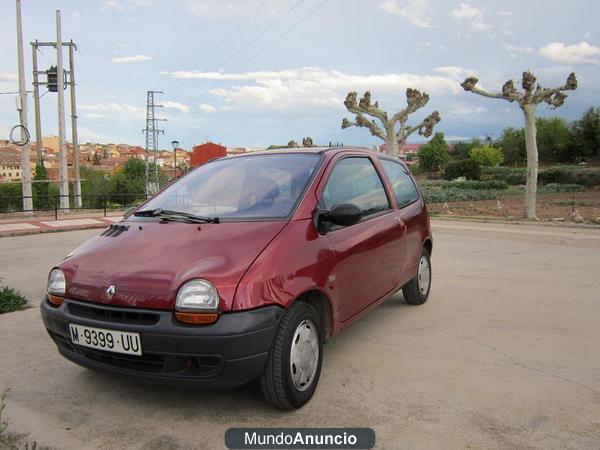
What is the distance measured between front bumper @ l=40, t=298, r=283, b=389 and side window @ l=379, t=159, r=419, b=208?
2559mm

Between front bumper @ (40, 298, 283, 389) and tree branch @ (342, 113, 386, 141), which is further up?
tree branch @ (342, 113, 386, 141)

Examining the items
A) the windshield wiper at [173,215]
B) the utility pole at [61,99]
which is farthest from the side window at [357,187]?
the utility pole at [61,99]

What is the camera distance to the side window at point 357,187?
3893mm

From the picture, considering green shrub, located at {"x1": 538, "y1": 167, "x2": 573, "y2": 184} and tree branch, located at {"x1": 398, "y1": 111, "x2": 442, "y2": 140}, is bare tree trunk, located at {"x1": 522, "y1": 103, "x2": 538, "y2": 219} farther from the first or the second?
green shrub, located at {"x1": 538, "y1": 167, "x2": 573, "y2": 184}

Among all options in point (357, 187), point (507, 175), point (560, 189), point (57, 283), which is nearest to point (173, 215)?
point (57, 283)

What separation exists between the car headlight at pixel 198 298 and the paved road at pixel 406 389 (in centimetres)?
75

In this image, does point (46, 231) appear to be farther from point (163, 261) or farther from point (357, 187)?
point (163, 261)

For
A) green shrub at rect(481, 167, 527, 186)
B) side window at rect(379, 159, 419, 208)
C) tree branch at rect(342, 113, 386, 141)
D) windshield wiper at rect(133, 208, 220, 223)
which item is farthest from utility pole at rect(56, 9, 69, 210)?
green shrub at rect(481, 167, 527, 186)

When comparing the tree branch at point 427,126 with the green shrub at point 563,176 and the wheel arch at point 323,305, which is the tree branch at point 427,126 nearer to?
the green shrub at point 563,176

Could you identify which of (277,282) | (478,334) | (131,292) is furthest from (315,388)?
(478,334)

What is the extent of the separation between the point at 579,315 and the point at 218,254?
4180mm

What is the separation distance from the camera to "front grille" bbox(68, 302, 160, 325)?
9.30 feet

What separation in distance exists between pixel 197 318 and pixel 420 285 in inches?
139

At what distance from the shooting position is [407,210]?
16.9ft
